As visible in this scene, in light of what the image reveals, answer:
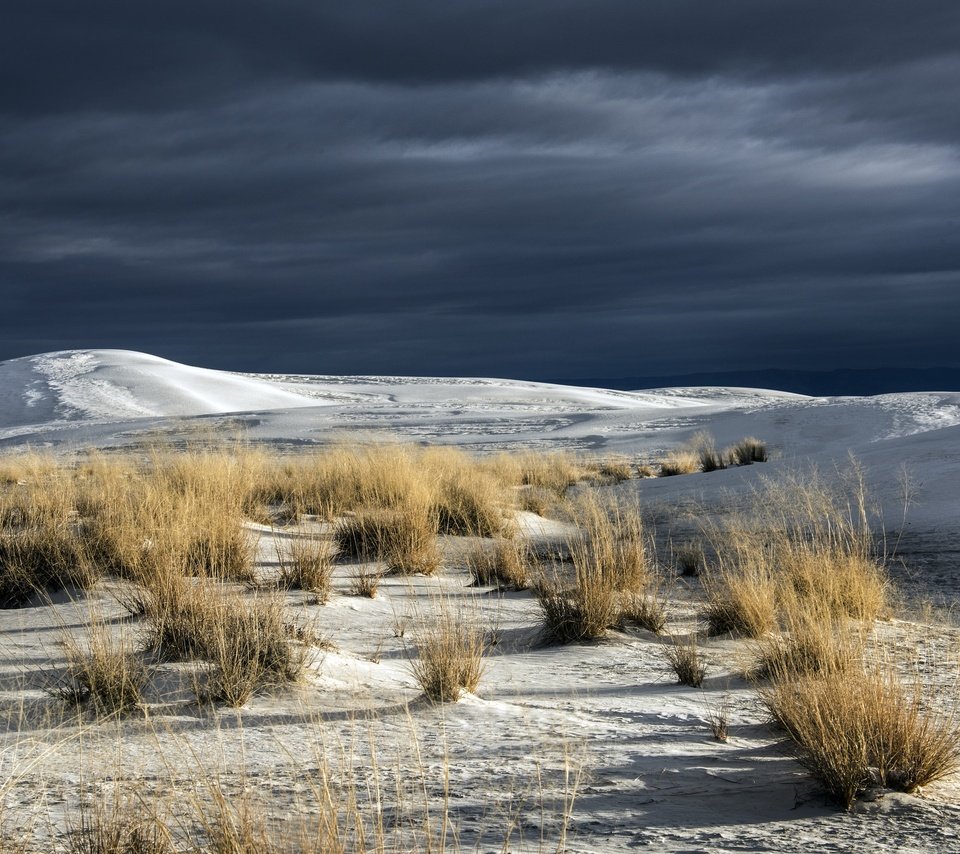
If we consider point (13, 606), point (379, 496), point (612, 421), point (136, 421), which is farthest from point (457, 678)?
point (136, 421)

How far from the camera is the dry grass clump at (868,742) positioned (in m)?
3.17

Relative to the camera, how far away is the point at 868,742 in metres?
3.24

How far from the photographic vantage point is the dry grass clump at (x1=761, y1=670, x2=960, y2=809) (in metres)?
3.17

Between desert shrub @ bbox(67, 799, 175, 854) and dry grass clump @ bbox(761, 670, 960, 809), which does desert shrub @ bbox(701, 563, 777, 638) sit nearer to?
dry grass clump @ bbox(761, 670, 960, 809)

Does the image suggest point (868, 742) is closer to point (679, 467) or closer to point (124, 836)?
point (124, 836)

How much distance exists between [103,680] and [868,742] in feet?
9.50

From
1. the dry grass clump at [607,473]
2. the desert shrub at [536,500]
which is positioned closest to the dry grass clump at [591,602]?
the desert shrub at [536,500]

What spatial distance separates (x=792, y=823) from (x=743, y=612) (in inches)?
121

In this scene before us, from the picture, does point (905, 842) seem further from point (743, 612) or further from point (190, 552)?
point (190, 552)

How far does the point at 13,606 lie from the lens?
651 cm

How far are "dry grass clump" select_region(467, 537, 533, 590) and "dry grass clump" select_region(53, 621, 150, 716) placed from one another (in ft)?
13.6

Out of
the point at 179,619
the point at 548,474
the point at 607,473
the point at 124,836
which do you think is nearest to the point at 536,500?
the point at 548,474

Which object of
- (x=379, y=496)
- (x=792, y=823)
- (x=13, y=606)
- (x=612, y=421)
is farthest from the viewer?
(x=612, y=421)

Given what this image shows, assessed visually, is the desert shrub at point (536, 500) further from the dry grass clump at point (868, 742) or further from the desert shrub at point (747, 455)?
the dry grass clump at point (868, 742)
